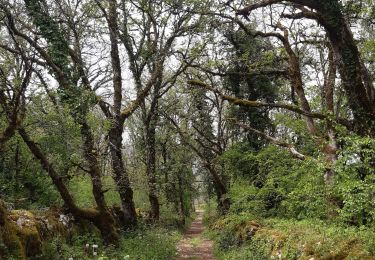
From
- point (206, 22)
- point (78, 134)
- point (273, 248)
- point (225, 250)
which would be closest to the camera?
point (273, 248)

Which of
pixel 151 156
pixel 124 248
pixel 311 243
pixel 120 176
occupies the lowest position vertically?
pixel 124 248

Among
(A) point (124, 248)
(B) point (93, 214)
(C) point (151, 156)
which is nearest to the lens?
(B) point (93, 214)

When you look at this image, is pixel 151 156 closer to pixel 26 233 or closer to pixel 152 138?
pixel 152 138

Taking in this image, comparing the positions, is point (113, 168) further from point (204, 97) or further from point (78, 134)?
point (204, 97)

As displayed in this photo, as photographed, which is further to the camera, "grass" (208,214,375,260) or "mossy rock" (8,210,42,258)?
"mossy rock" (8,210,42,258)

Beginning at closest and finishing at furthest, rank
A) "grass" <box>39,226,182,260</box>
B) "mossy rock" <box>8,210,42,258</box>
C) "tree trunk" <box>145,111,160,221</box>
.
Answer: "mossy rock" <box>8,210,42,258</box> → "grass" <box>39,226,182,260</box> → "tree trunk" <box>145,111,160,221</box>

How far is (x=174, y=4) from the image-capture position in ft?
43.0

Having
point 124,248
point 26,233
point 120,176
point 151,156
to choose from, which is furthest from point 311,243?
point 151,156

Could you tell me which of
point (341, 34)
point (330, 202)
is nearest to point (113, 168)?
point (330, 202)

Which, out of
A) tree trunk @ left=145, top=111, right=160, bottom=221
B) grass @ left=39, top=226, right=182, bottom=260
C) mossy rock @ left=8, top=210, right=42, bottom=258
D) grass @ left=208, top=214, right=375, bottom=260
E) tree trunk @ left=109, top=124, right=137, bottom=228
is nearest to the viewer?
grass @ left=208, top=214, right=375, bottom=260

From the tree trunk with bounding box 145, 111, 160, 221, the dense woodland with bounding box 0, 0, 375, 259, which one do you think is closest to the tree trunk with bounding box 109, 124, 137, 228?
the dense woodland with bounding box 0, 0, 375, 259

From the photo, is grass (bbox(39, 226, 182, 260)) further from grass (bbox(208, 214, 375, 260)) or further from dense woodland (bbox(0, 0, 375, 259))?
grass (bbox(208, 214, 375, 260))

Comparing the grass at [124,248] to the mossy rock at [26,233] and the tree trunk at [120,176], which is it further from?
the tree trunk at [120,176]

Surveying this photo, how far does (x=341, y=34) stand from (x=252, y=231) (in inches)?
279
